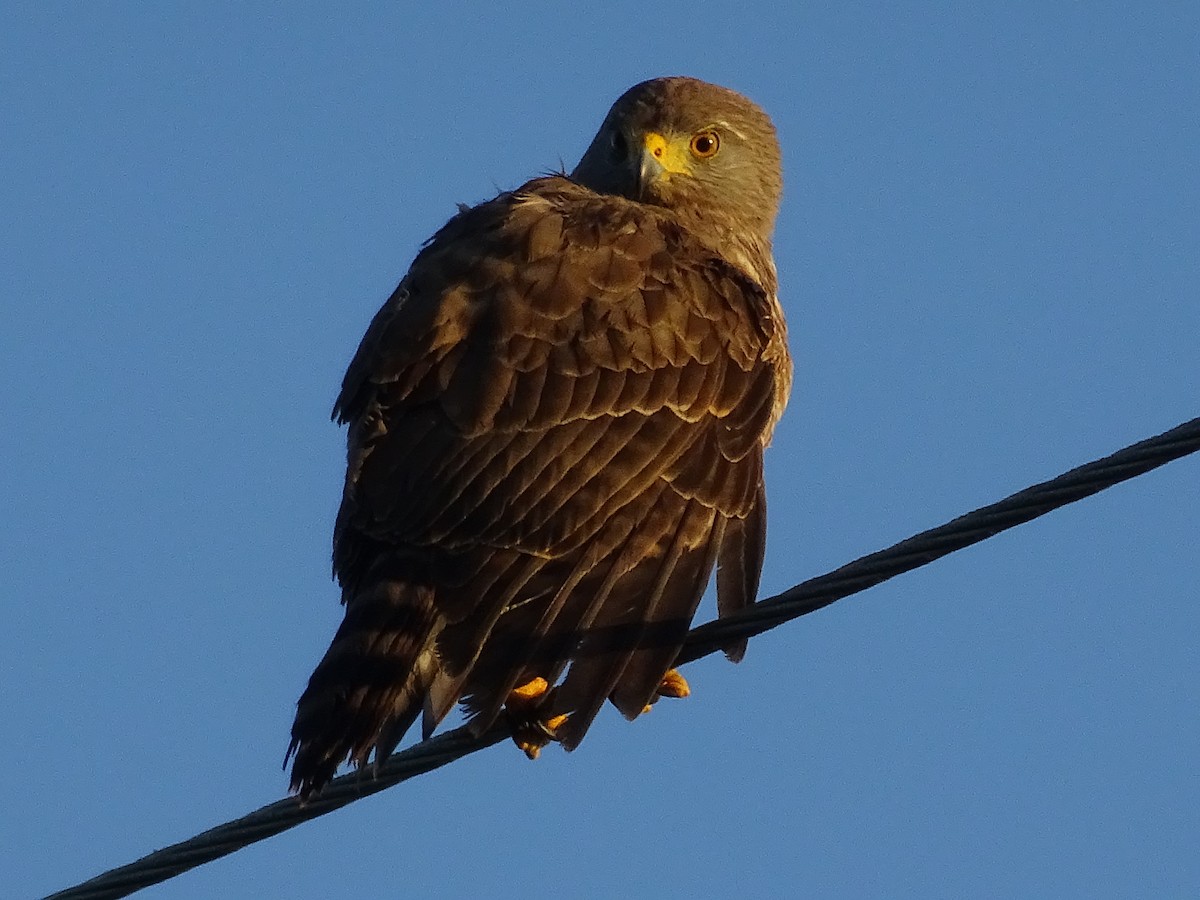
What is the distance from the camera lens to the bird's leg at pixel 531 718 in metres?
5.90

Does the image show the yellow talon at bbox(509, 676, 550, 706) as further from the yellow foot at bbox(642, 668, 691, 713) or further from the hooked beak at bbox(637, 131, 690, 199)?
the hooked beak at bbox(637, 131, 690, 199)

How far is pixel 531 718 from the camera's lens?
19.5 feet

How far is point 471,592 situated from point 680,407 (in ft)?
3.37

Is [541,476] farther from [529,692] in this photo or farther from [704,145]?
[704,145]

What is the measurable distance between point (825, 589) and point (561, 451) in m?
1.30

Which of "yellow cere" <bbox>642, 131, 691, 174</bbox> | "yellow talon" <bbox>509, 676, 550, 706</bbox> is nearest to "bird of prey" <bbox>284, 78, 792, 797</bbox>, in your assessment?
"yellow talon" <bbox>509, 676, 550, 706</bbox>

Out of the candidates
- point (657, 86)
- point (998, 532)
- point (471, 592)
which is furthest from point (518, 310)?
point (657, 86)

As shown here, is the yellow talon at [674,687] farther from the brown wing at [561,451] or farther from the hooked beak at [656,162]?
the hooked beak at [656,162]

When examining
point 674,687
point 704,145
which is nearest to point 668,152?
point 704,145

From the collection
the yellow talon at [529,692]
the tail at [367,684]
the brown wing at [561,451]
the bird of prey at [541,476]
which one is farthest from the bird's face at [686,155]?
the tail at [367,684]

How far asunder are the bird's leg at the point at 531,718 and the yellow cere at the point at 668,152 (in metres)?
3.06

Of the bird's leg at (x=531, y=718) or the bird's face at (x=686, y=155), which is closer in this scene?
the bird's leg at (x=531, y=718)

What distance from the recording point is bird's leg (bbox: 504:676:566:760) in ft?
19.4

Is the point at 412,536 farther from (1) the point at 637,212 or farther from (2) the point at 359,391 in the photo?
(1) the point at 637,212
